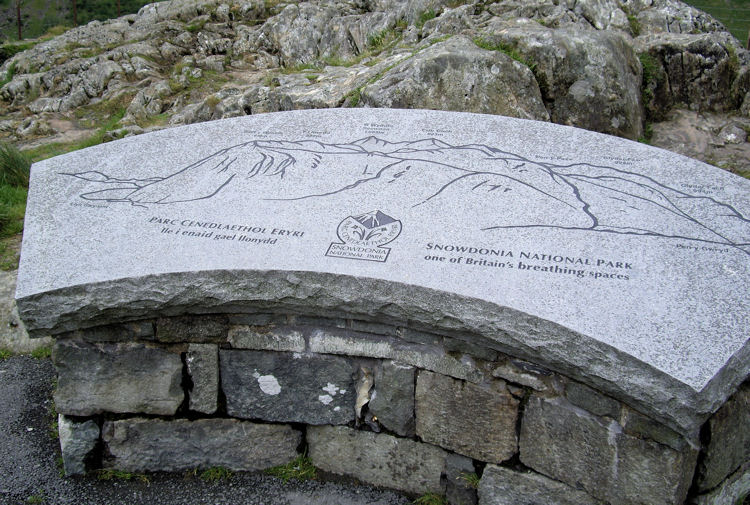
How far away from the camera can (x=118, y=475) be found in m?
2.59

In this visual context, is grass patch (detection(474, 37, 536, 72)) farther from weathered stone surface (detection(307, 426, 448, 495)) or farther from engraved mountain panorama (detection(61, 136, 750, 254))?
weathered stone surface (detection(307, 426, 448, 495))

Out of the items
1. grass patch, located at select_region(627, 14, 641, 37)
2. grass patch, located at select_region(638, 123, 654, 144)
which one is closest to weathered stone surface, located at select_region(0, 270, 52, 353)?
grass patch, located at select_region(638, 123, 654, 144)

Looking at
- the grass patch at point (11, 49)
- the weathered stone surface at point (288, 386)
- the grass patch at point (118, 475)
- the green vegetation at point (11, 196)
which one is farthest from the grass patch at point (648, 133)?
the grass patch at point (11, 49)

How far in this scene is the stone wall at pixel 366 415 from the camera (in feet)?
6.54

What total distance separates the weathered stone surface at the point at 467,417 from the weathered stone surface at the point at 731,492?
63cm

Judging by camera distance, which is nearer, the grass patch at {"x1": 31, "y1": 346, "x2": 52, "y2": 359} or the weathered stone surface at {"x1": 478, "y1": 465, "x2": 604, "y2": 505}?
the weathered stone surface at {"x1": 478, "y1": 465, "x2": 604, "y2": 505}

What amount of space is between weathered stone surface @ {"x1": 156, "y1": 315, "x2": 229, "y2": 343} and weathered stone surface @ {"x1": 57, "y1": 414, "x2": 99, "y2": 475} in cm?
53

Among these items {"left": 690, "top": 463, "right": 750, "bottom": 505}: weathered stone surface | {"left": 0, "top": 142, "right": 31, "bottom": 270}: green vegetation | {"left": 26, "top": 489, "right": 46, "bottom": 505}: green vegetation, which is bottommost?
{"left": 0, "top": 142, "right": 31, "bottom": 270}: green vegetation

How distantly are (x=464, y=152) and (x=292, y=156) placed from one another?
865 millimetres

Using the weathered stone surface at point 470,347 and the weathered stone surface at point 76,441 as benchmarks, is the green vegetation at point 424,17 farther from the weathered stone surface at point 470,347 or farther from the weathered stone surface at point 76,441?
the weathered stone surface at point 76,441

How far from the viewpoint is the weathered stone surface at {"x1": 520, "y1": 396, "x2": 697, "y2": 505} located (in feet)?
6.19

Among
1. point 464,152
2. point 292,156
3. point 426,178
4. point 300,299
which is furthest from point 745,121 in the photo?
point 300,299

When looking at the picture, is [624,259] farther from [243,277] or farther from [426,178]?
[243,277]

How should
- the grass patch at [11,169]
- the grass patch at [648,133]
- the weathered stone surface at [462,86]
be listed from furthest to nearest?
the grass patch at [11,169]
the grass patch at [648,133]
the weathered stone surface at [462,86]
